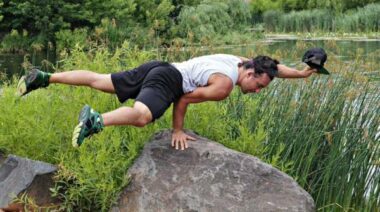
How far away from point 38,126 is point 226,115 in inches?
61.7

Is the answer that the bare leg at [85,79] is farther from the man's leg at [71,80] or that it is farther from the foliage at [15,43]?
the foliage at [15,43]

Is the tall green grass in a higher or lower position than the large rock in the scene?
lower

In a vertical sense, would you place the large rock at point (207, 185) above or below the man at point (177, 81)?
below

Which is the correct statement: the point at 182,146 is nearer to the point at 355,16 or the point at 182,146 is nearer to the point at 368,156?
the point at 368,156

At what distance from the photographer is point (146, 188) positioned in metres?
3.95

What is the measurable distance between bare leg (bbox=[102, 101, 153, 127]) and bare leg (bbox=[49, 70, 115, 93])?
49 centimetres

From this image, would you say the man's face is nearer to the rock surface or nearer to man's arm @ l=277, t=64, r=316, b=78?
man's arm @ l=277, t=64, r=316, b=78

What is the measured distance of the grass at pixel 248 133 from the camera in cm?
410

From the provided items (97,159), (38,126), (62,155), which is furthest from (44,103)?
(97,159)

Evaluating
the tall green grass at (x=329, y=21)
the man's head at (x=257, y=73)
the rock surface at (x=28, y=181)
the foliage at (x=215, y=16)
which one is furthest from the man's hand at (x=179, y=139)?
the tall green grass at (x=329, y=21)

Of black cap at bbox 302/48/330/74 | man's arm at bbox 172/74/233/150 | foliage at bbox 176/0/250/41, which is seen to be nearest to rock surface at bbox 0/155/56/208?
man's arm at bbox 172/74/233/150

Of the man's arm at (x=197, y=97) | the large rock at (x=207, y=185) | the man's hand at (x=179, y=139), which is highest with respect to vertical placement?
the man's arm at (x=197, y=97)

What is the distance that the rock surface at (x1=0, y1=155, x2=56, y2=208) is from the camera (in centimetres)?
401

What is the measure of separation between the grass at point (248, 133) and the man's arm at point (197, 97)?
0.31 metres
